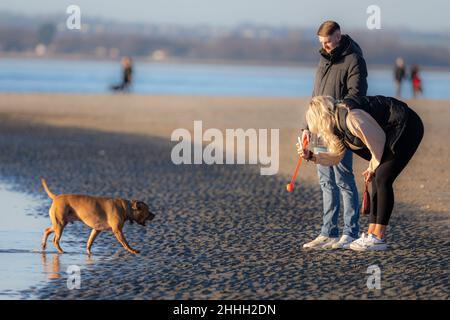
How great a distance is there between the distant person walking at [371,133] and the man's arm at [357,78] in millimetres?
138

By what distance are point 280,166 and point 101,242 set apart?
781 cm

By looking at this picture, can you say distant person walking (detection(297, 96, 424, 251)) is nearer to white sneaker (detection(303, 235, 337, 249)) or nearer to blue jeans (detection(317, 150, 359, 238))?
blue jeans (detection(317, 150, 359, 238))

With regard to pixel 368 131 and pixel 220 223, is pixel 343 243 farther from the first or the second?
Answer: pixel 220 223

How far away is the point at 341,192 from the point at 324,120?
98 cm

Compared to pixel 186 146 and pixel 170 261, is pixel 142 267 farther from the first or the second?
pixel 186 146

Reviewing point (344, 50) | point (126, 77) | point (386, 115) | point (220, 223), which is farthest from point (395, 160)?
point (126, 77)

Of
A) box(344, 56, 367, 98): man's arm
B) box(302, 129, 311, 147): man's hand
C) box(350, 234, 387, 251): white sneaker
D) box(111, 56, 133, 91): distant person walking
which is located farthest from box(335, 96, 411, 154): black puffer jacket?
box(111, 56, 133, 91): distant person walking

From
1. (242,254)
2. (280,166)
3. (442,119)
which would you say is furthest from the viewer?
(442,119)

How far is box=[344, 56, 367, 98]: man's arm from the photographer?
9773 millimetres

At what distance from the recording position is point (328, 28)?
32.1 ft

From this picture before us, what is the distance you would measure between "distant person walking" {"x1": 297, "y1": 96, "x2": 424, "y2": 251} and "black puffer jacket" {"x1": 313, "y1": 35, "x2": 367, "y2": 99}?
0.68ft

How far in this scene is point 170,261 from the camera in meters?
9.72

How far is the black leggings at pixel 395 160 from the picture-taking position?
970 cm
